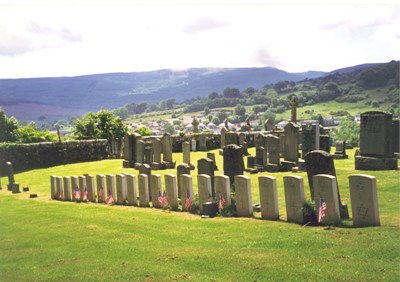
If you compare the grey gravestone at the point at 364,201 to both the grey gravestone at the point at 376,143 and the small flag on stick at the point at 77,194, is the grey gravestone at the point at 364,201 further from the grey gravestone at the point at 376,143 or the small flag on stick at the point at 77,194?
the small flag on stick at the point at 77,194

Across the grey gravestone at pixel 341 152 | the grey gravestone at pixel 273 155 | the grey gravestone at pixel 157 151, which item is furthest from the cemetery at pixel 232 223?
the grey gravestone at pixel 157 151

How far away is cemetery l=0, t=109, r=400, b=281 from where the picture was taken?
29.1 ft

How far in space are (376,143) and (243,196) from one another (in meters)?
10.4

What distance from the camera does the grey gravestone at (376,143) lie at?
846 inches

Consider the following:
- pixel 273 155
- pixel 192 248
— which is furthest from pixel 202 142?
pixel 192 248

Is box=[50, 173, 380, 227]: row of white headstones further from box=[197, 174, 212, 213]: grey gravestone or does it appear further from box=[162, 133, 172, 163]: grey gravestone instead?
box=[162, 133, 172, 163]: grey gravestone

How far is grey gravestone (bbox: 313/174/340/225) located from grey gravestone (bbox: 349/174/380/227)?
53 centimetres

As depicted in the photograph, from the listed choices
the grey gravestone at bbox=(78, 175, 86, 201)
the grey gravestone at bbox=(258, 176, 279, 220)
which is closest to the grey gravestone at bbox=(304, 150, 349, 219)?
the grey gravestone at bbox=(258, 176, 279, 220)

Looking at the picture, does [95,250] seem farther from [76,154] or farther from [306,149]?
[76,154]

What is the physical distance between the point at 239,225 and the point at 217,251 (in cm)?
287

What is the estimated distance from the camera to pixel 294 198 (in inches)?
504

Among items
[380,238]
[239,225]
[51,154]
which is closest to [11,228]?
[239,225]

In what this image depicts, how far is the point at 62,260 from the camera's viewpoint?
1047cm

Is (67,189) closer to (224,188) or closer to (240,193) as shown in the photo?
(224,188)
